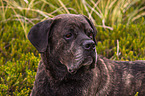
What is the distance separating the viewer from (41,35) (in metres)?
3.31

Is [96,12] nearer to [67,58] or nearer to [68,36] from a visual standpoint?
[68,36]

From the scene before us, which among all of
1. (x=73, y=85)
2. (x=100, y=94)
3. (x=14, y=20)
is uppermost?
(x=14, y=20)

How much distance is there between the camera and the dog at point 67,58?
316 cm

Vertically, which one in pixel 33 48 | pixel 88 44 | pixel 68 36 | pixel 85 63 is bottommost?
pixel 33 48

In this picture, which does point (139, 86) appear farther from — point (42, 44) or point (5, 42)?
point (5, 42)

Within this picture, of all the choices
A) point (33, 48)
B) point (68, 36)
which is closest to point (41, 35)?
point (68, 36)

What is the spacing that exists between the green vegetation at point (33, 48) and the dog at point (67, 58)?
Answer: 1.11m

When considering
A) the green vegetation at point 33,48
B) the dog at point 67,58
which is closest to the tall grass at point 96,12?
the green vegetation at point 33,48

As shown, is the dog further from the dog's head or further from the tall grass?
the tall grass

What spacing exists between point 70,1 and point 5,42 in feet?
10.3

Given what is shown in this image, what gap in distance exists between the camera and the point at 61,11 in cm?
692

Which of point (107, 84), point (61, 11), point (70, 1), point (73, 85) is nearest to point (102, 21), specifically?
point (61, 11)

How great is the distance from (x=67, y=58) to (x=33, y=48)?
2.80 m

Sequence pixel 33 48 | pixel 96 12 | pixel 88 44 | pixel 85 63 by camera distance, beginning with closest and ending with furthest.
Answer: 1. pixel 88 44
2. pixel 85 63
3. pixel 33 48
4. pixel 96 12
